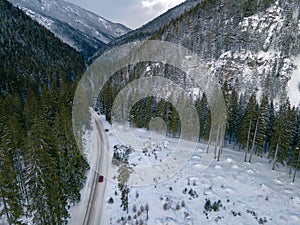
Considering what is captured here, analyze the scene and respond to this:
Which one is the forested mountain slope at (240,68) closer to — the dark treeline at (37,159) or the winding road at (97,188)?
the winding road at (97,188)

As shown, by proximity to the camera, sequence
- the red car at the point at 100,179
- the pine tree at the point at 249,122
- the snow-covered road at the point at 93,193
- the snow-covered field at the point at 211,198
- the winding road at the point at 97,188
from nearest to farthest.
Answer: the snow-covered field at the point at 211,198, the winding road at the point at 97,188, the snow-covered road at the point at 93,193, the red car at the point at 100,179, the pine tree at the point at 249,122

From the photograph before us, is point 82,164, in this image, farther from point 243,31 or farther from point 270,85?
point 243,31

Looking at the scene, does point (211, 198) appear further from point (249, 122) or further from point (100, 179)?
point (249, 122)

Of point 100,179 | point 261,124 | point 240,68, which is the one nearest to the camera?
point 100,179

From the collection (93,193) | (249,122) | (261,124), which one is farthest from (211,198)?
(249,122)

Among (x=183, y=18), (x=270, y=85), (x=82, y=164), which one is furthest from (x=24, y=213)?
(x=183, y=18)

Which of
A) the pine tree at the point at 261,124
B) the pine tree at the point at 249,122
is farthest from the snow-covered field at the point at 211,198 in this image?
the pine tree at the point at 249,122

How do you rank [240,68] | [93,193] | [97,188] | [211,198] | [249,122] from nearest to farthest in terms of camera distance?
[211,198], [93,193], [97,188], [249,122], [240,68]

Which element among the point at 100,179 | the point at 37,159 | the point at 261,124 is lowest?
the point at 100,179
